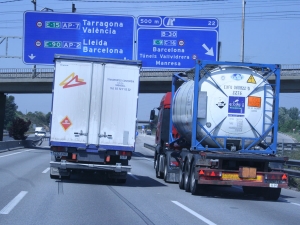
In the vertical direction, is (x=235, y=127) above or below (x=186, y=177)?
above

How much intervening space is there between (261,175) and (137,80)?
470cm

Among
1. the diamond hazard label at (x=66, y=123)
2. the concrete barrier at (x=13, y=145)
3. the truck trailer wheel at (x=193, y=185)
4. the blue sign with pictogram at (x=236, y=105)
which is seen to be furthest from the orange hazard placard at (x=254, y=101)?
the concrete barrier at (x=13, y=145)

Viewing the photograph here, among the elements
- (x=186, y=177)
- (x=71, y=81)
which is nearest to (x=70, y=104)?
(x=71, y=81)

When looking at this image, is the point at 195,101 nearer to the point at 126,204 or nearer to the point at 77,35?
the point at 126,204

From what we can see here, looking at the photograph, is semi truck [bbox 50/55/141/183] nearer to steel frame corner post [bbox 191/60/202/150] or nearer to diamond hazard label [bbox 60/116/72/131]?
diamond hazard label [bbox 60/116/72/131]

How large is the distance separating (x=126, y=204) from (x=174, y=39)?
53.2 ft

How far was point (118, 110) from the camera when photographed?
56.1 ft

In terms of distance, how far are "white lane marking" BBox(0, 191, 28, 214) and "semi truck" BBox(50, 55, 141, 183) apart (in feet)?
8.74

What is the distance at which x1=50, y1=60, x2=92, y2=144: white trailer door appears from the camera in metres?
16.9

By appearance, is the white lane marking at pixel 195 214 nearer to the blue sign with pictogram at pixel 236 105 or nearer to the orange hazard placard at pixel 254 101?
the blue sign with pictogram at pixel 236 105

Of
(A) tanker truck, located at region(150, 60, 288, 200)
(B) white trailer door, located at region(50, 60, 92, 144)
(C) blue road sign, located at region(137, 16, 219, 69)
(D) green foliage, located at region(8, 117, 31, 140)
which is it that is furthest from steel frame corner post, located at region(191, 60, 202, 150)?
(D) green foliage, located at region(8, 117, 31, 140)

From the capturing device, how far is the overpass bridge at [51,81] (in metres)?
37.7

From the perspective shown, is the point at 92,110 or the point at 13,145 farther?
the point at 13,145

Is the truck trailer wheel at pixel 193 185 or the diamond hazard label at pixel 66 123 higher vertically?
the diamond hazard label at pixel 66 123
